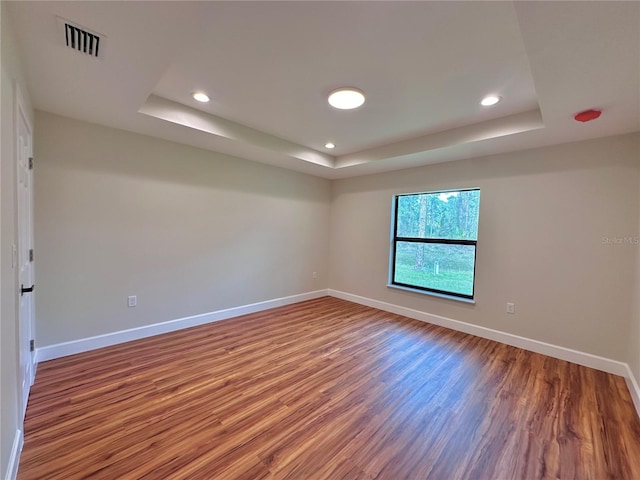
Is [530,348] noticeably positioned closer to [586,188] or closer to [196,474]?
[586,188]

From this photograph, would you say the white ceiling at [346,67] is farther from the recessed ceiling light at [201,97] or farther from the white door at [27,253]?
the white door at [27,253]

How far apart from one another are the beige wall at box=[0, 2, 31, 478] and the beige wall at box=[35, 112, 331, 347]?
133 centimetres

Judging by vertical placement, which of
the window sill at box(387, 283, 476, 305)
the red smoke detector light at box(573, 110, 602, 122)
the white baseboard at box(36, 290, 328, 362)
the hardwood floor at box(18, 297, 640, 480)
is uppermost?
the red smoke detector light at box(573, 110, 602, 122)

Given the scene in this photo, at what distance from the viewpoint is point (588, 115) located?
86.5 inches

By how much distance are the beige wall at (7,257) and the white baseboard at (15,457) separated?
0.04 meters

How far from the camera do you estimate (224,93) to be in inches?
96.6

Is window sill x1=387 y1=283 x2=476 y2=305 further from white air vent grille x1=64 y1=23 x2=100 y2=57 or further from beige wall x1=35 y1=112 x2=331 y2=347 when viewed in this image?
white air vent grille x1=64 y1=23 x2=100 y2=57

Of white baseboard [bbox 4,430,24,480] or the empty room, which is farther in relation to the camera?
the empty room

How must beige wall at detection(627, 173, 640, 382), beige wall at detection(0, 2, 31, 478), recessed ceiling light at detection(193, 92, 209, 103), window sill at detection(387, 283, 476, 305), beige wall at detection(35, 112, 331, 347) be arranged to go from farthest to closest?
window sill at detection(387, 283, 476, 305) < beige wall at detection(35, 112, 331, 347) < recessed ceiling light at detection(193, 92, 209, 103) < beige wall at detection(627, 173, 640, 382) < beige wall at detection(0, 2, 31, 478)

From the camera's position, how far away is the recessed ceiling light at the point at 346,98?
232 cm

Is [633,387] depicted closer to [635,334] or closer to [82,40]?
[635,334]

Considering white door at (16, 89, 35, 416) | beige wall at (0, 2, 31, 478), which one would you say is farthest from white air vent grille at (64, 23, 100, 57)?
white door at (16, 89, 35, 416)

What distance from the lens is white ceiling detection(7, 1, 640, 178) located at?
139cm

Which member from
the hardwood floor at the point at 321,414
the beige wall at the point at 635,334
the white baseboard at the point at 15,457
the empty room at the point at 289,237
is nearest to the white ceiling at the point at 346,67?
the empty room at the point at 289,237
